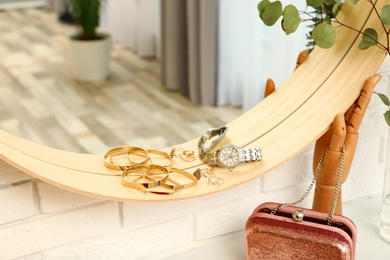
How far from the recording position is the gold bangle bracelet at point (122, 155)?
2.30 feet

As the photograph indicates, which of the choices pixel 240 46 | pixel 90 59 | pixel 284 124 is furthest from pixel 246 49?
pixel 284 124

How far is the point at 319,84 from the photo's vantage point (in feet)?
2.58

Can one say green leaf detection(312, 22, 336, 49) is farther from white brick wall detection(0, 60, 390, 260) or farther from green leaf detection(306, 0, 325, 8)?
white brick wall detection(0, 60, 390, 260)

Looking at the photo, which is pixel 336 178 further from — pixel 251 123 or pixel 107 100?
pixel 107 100

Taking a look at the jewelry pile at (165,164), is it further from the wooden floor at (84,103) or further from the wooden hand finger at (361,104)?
the wooden floor at (84,103)

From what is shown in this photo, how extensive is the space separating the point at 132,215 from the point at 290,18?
0.92 ft

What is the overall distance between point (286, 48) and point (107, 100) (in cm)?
51

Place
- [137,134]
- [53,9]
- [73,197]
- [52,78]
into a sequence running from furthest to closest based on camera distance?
[53,9]
[52,78]
[137,134]
[73,197]

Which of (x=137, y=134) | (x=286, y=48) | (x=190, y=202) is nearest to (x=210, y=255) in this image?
(x=190, y=202)

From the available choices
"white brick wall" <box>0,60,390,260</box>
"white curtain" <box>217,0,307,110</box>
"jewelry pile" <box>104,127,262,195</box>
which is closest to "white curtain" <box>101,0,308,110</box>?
"white curtain" <box>217,0,307,110</box>

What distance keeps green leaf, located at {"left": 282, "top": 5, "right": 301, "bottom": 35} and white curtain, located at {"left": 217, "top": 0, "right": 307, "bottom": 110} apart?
85 cm

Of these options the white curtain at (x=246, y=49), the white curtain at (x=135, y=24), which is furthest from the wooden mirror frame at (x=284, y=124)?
the white curtain at (x=135, y=24)

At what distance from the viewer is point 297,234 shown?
67cm

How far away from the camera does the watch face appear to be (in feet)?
2.35
